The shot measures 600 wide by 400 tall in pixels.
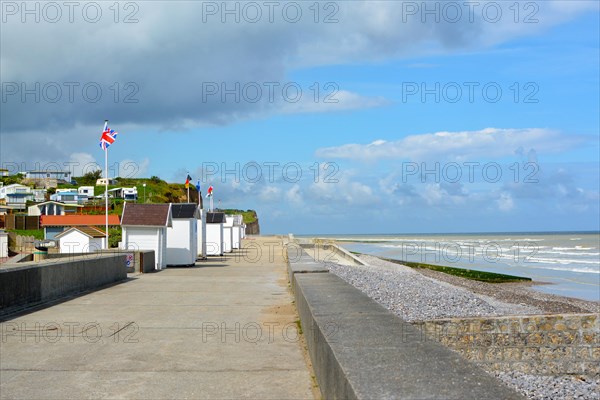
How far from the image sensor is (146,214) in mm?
29359

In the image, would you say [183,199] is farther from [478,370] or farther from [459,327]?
[478,370]

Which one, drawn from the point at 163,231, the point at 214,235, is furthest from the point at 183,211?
the point at 214,235

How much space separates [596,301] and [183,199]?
115 metres

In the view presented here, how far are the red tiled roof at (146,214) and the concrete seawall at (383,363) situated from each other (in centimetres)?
2145

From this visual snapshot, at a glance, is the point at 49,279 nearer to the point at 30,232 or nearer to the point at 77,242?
the point at 77,242

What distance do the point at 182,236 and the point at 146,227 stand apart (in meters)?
2.90

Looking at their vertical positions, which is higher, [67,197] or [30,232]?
[67,197]

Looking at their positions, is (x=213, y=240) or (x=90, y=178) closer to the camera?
(x=213, y=240)

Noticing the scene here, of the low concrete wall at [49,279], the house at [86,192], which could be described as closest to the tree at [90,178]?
the house at [86,192]

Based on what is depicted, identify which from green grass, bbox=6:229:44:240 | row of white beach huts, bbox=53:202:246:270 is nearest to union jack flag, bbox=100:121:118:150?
row of white beach huts, bbox=53:202:246:270

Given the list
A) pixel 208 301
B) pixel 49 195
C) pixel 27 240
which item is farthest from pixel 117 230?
pixel 208 301

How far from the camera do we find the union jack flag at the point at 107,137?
104 ft

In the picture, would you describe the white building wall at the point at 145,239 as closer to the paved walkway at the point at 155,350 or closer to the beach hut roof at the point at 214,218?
the paved walkway at the point at 155,350

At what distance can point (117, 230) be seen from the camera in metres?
84.1
